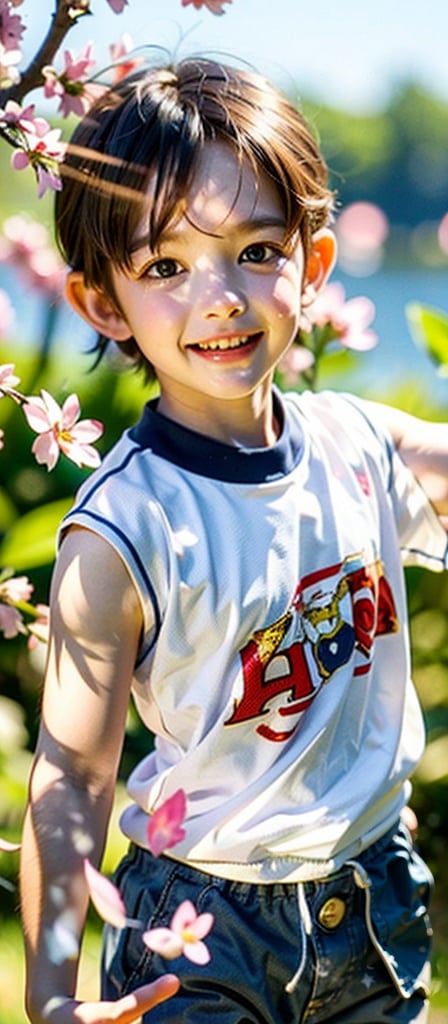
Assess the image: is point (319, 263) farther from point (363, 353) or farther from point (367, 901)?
point (363, 353)

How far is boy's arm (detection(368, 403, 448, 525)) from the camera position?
183 centimetres

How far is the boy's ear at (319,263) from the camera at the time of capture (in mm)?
1771

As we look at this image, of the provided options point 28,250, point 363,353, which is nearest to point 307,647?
point 28,250

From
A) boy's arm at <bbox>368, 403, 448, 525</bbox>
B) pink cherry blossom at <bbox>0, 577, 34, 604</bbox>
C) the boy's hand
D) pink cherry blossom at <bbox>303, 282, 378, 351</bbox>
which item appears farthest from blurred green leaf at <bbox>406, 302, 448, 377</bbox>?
the boy's hand

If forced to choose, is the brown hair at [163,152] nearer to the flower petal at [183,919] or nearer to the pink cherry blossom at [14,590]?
the pink cherry blossom at [14,590]

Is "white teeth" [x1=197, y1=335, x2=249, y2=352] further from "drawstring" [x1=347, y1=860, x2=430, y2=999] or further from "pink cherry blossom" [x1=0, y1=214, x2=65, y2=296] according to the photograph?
"pink cherry blossom" [x1=0, y1=214, x2=65, y2=296]

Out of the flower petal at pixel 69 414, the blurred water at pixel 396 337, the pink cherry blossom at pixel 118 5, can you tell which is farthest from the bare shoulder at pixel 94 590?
the blurred water at pixel 396 337

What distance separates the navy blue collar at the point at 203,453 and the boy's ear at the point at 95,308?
0.34 ft

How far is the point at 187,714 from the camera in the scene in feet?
5.09

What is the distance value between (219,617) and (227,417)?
9.4 inches

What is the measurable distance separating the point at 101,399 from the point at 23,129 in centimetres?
190

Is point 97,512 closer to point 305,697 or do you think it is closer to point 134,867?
point 305,697

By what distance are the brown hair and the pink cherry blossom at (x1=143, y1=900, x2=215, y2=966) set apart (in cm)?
70

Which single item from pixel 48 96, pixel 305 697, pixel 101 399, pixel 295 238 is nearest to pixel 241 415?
pixel 295 238
